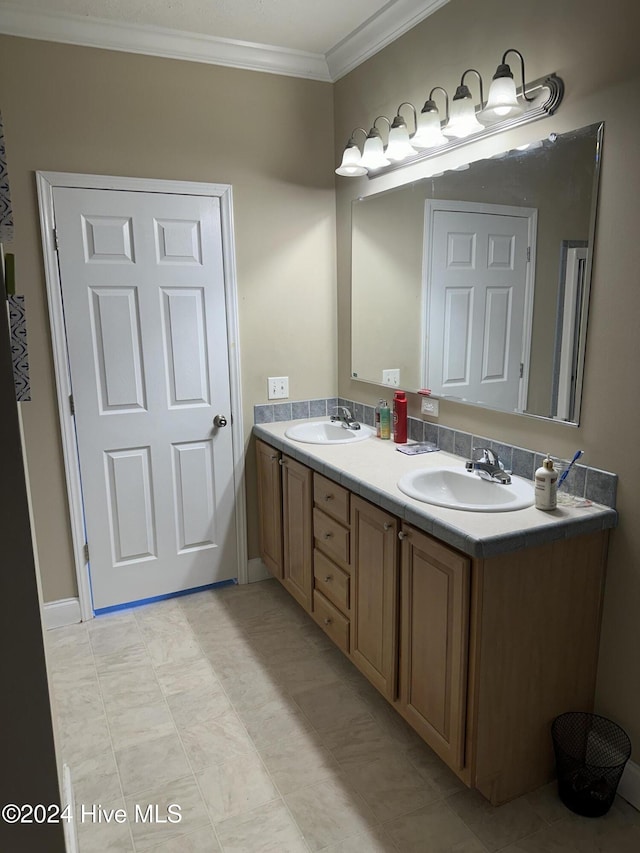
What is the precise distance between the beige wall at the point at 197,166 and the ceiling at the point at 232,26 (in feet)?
0.20

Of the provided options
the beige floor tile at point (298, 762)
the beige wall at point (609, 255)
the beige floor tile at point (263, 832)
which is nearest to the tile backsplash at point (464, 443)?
the beige wall at point (609, 255)

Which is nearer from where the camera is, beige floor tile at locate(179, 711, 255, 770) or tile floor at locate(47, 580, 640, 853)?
tile floor at locate(47, 580, 640, 853)

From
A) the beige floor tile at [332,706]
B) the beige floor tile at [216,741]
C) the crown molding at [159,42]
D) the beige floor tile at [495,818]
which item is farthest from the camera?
the crown molding at [159,42]

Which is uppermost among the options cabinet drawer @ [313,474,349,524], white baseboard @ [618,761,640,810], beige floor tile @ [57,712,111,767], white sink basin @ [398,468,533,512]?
white sink basin @ [398,468,533,512]

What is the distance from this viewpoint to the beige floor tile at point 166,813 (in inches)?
68.7

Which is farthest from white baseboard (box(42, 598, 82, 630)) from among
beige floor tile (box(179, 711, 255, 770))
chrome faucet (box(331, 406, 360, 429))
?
chrome faucet (box(331, 406, 360, 429))

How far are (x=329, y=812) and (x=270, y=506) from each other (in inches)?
57.3

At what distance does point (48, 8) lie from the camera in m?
2.39

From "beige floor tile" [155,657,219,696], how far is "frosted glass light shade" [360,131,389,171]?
2.24 meters

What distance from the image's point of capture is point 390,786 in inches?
74.7

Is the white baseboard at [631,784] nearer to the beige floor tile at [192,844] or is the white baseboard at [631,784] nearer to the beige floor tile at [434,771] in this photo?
the beige floor tile at [434,771]

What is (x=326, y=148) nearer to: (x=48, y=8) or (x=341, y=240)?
(x=341, y=240)

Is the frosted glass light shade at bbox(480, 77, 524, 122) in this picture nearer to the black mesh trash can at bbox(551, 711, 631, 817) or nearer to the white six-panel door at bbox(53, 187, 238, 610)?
the white six-panel door at bbox(53, 187, 238, 610)

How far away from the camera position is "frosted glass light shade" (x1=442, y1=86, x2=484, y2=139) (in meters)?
2.01
